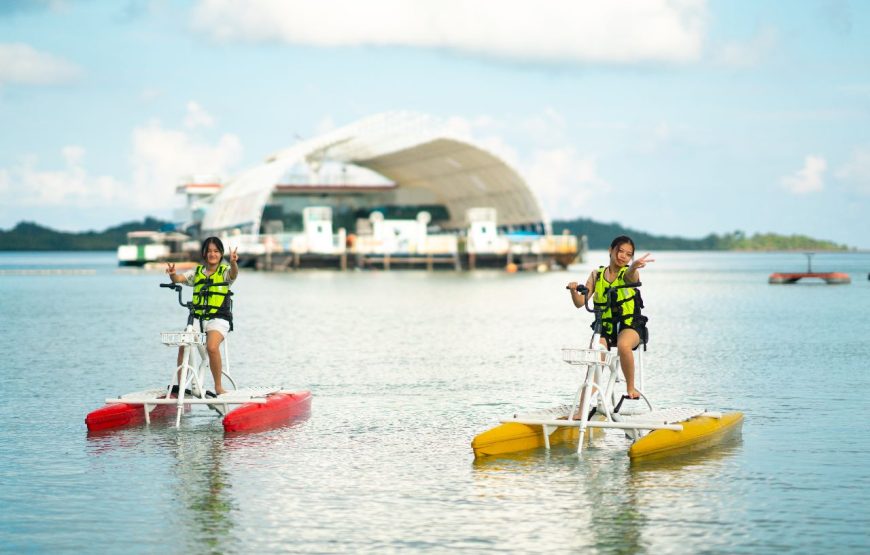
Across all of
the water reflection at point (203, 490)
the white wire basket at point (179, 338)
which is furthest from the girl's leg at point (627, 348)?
the white wire basket at point (179, 338)

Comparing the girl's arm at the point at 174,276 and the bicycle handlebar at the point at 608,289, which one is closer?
the bicycle handlebar at the point at 608,289

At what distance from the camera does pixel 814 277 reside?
8588cm

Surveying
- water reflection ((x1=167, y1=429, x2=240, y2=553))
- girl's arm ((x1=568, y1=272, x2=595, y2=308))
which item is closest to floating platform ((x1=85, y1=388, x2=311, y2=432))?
water reflection ((x1=167, y1=429, x2=240, y2=553))

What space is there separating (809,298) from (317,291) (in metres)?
23.0

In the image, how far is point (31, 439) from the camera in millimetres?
17156

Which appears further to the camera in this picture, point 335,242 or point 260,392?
point 335,242

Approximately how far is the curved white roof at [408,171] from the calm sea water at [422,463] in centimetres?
6380

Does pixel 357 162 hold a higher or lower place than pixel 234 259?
higher

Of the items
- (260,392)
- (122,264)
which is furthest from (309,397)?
(122,264)

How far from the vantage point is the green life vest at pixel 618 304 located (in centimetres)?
1515

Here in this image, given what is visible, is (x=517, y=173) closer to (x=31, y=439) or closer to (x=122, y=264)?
(x=122, y=264)

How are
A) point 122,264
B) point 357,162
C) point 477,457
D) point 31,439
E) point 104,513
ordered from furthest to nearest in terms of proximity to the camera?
point 122,264 → point 357,162 → point 31,439 → point 477,457 → point 104,513

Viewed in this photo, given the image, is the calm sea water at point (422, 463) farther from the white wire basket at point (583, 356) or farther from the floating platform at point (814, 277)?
the floating platform at point (814, 277)

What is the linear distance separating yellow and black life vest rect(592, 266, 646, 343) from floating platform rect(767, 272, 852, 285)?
70.5 m
